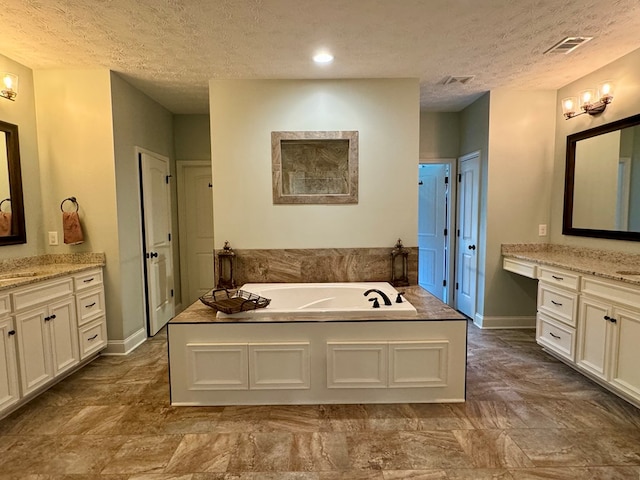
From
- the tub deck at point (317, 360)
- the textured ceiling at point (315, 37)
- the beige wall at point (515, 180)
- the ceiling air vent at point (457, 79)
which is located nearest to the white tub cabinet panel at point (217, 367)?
the tub deck at point (317, 360)

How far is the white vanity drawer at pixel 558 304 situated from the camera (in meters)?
2.64

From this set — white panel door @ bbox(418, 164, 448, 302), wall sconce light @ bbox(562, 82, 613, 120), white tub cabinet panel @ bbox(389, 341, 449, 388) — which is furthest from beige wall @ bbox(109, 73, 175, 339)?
wall sconce light @ bbox(562, 82, 613, 120)

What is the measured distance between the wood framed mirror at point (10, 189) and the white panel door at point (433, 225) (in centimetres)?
426

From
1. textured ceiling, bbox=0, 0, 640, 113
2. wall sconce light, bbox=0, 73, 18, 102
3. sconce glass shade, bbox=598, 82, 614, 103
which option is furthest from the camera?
sconce glass shade, bbox=598, 82, 614, 103

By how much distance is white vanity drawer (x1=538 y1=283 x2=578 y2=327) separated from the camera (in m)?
2.64

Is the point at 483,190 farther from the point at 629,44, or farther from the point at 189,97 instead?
the point at 189,97

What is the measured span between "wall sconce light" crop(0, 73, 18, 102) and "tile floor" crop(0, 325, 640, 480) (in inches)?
88.7

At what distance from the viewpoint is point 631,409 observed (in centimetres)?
222

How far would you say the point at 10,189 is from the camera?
273 centimetres

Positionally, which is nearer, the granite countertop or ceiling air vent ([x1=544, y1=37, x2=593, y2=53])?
the granite countertop

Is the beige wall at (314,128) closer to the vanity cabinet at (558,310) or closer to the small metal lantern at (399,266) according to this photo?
the small metal lantern at (399,266)

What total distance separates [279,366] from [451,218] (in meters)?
3.08

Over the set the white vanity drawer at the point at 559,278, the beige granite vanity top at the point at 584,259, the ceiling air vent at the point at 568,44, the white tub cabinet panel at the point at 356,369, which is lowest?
the white tub cabinet panel at the point at 356,369

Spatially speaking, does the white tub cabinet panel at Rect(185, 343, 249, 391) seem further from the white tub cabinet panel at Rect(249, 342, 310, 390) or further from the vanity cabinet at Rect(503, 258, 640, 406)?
the vanity cabinet at Rect(503, 258, 640, 406)
